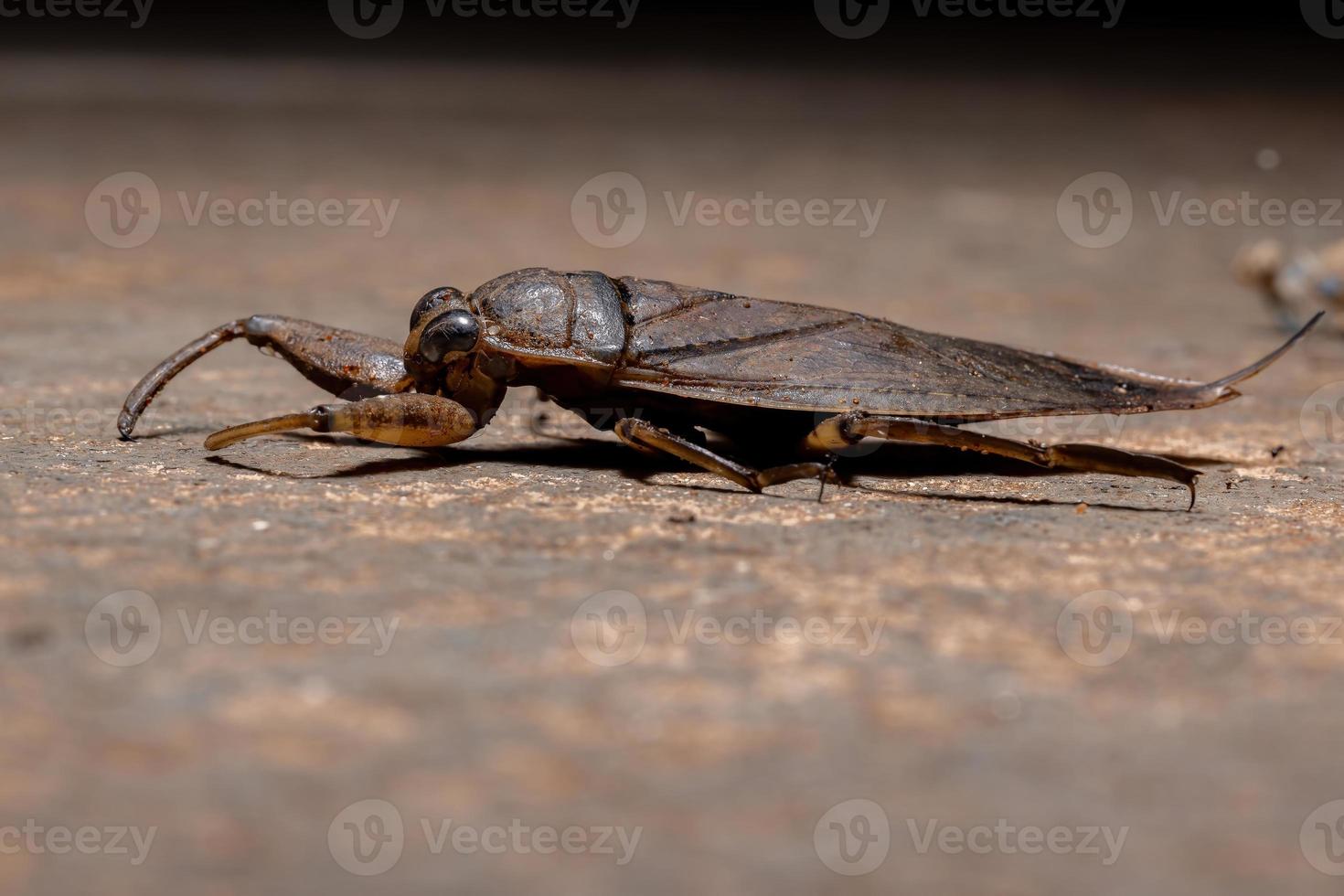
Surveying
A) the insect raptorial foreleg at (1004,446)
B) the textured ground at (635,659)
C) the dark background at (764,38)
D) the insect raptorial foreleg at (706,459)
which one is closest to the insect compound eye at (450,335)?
the textured ground at (635,659)

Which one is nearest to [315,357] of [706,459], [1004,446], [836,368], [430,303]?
[430,303]

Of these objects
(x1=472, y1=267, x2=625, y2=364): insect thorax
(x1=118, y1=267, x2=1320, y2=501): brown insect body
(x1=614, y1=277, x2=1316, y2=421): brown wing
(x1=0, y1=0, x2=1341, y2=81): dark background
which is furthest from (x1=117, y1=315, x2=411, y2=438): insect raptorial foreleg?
(x1=0, y1=0, x2=1341, y2=81): dark background

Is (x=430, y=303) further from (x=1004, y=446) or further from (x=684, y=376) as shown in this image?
(x=1004, y=446)

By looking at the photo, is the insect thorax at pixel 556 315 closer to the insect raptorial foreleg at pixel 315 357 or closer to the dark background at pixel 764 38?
the insect raptorial foreleg at pixel 315 357

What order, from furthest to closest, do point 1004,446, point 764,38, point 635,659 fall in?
point 764,38
point 1004,446
point 635,659

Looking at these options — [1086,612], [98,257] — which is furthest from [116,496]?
[98,257]

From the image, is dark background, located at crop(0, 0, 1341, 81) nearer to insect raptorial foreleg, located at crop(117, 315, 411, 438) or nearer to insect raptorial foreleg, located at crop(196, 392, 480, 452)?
insect raptorial foreleg, located at crop(117, 315, 411, 438)
